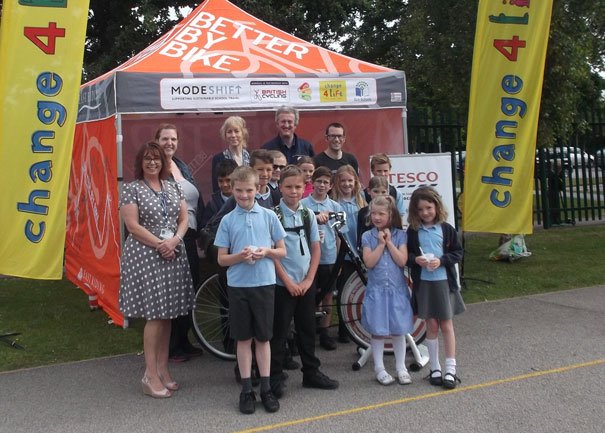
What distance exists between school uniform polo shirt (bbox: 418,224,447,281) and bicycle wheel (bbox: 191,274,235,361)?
1.72 m

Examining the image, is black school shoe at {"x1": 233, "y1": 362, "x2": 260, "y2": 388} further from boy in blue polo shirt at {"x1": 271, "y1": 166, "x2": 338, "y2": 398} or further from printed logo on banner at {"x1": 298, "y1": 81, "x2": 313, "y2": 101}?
printed logo on banner at {"x1": 298, "y1": 81, "x2": 313, "y2": 101}

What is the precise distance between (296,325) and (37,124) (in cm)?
282

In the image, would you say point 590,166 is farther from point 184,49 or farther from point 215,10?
point 184,49

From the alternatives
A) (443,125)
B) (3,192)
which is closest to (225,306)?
(3,192)

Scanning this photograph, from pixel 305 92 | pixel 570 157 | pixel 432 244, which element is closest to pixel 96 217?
pixel 305 92

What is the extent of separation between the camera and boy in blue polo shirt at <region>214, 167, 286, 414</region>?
4.64 meters

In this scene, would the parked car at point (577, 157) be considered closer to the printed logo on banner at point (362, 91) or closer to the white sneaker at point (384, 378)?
the printed logo on banner at point (362, 91)

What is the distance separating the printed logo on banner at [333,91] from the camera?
281 inches

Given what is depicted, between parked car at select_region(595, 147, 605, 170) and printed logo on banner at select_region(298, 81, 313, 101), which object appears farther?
parked car at select_region(595, 147, 605, 170)

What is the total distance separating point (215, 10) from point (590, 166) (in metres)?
8.84

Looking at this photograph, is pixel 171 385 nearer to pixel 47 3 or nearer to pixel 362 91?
pixel 47 3

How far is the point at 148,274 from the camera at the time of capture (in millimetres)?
4891

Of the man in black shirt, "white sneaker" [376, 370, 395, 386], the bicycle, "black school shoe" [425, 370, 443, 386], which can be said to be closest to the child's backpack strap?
the bicycle

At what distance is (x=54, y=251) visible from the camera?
600 cm
